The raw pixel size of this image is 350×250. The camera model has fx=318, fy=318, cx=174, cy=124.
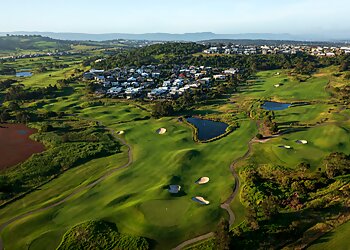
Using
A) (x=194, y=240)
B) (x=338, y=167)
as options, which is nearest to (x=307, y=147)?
(x=338, y=167)

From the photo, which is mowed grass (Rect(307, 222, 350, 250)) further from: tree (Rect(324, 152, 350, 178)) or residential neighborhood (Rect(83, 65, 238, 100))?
residential neighborhood (Rect(83, 65, 238, 100))

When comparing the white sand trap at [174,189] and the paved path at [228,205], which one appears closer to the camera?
the paved path at [228,205]

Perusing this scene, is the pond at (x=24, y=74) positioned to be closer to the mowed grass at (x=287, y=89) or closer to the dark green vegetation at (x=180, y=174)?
the dark green vegetation at (x=180, y=174)

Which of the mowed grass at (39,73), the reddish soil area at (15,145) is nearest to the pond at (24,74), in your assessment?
the mowed grass at (39,73)

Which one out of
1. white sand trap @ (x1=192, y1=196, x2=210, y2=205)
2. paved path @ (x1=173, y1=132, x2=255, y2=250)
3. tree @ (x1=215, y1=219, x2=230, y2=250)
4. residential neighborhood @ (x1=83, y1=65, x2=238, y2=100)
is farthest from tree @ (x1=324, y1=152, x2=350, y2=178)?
residential neighborhood @ (x1=83, y1=65, x2=238, y2=100)

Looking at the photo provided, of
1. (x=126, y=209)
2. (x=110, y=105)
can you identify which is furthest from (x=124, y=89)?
(x=126, y=209)

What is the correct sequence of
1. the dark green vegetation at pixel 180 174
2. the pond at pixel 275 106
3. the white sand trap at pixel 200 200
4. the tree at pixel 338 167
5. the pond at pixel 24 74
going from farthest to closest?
the pond at pixel 24 74 < the pond at pixel 275 106 < the tree at pixel 338 167 < the white sand trap at pixel 200 200 < the dark green vegetation at pixel 180 174
